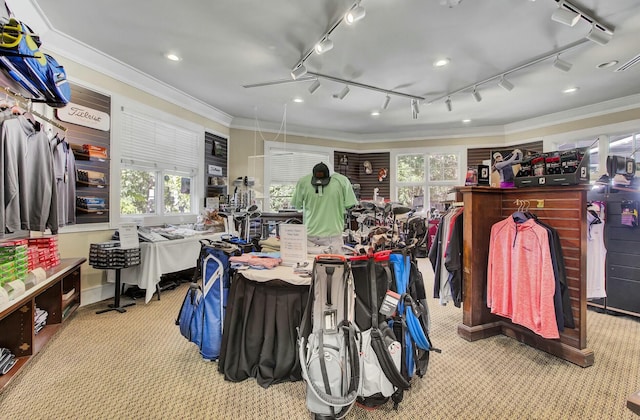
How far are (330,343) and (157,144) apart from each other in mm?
4367

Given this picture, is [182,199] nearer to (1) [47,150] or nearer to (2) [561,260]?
(1) [47,150]

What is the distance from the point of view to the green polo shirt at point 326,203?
319 centimetres

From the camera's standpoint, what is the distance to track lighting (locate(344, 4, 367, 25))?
2605 millimetres

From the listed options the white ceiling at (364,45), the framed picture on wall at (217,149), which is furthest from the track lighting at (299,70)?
the framed picture on wall at (217,149)

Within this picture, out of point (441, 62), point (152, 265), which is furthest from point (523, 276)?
point (152, 265)

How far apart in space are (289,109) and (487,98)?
143 inches

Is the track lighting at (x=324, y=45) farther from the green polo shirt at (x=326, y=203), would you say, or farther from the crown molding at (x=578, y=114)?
the crown molding at (x=578, y=114)

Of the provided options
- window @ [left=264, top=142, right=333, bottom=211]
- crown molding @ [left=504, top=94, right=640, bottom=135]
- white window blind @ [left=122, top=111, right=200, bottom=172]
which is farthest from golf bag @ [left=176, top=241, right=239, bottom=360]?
crown molding @ [left=504, top=94, right=640, bottom=135]

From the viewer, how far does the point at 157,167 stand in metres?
4.86

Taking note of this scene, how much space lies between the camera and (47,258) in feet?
9.65

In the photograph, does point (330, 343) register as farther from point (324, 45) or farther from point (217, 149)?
point (217, 149)

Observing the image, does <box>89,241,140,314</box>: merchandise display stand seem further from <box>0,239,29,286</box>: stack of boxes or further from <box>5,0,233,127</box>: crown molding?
<box>5,0,233,127</box>: crown molding

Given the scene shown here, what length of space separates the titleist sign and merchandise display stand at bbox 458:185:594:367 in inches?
173

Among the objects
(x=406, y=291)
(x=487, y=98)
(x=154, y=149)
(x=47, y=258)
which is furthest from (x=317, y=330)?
(x=487, y=98)
